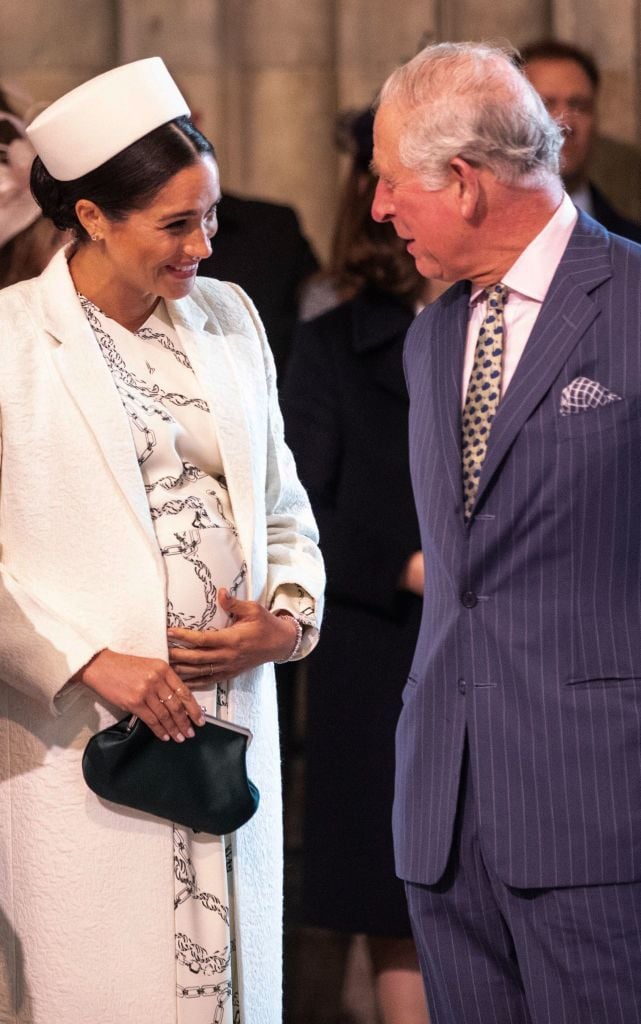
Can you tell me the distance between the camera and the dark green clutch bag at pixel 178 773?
7.70ft

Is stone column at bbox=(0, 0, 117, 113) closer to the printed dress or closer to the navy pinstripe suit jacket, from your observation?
the printed dress

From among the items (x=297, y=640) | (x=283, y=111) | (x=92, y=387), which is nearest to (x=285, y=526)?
(x=297, y=640)

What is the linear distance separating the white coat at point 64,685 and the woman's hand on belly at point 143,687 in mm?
30

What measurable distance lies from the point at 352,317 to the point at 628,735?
63.0 inches

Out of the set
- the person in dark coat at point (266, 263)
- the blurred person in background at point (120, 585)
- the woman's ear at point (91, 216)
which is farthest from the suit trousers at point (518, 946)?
the person in dark coat at point (266, 263)

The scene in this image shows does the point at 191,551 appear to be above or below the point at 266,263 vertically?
above

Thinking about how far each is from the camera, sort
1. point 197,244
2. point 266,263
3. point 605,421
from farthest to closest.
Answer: point 266,263
point 197,244
point 605,421

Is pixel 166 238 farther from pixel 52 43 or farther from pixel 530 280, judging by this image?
pixel 52 43

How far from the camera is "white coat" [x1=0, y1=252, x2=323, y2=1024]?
2377 mm

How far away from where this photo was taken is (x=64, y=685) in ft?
7.69

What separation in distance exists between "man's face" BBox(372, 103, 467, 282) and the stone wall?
6.49 feet

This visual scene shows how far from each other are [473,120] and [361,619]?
1427 mm

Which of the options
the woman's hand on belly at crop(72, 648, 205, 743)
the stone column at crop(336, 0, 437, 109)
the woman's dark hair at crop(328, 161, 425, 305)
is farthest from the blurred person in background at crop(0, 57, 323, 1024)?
the stone column at crop(336, 0, 437, 109)

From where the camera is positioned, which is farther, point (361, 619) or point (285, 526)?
point (361, 619)
